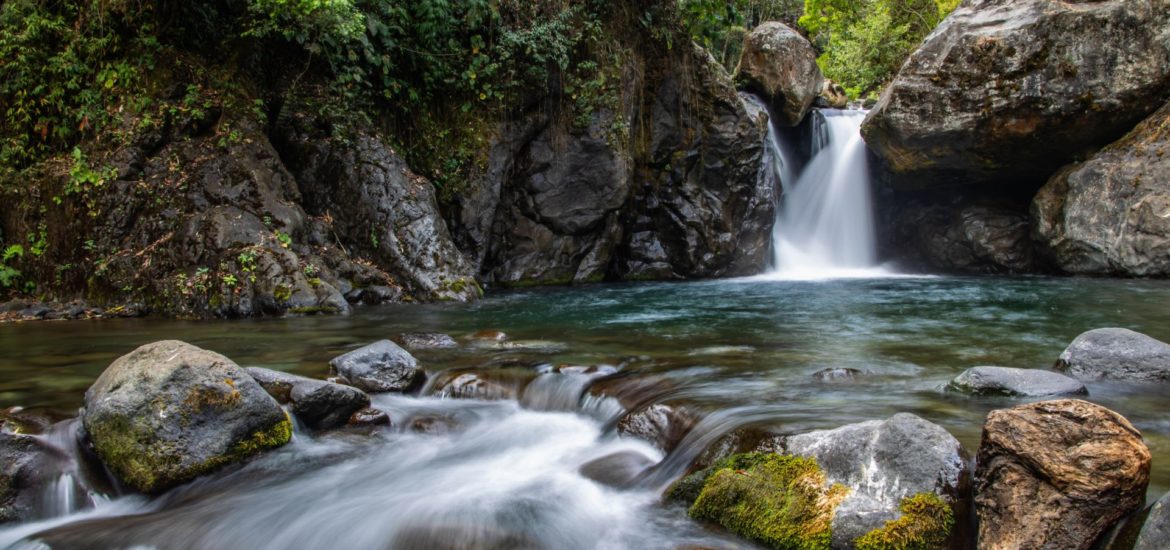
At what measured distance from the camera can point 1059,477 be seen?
2.75 metres

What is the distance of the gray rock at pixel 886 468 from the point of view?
3059 millimetres

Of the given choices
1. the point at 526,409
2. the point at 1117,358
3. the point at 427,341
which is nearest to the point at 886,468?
the point at 526,409

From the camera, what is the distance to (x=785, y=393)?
4980 mm

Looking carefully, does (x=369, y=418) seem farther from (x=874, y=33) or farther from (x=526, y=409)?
(x=874, y=33)

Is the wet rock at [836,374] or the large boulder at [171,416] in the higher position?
the large boulder at [171,416]

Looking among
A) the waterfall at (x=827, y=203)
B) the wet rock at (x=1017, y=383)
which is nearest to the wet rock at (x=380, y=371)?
the wet rock at (x=1017, y=383)

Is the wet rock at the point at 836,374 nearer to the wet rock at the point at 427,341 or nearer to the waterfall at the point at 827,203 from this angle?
the wet rock at the point at 427,341

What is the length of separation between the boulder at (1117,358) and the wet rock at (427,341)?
17.7ft

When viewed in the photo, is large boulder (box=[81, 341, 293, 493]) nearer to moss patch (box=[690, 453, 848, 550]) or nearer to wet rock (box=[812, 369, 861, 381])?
moss patch (box=[690, 453, 848, 550])

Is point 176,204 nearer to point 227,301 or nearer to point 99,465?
point 227,301

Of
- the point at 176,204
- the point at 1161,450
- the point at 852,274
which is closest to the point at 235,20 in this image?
the point at 176,204

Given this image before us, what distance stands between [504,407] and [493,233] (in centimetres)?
885

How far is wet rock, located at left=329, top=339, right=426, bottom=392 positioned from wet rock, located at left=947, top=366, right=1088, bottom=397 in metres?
4.10

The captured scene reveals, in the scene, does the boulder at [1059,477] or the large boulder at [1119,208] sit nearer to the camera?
the boulder at [1059,477]
